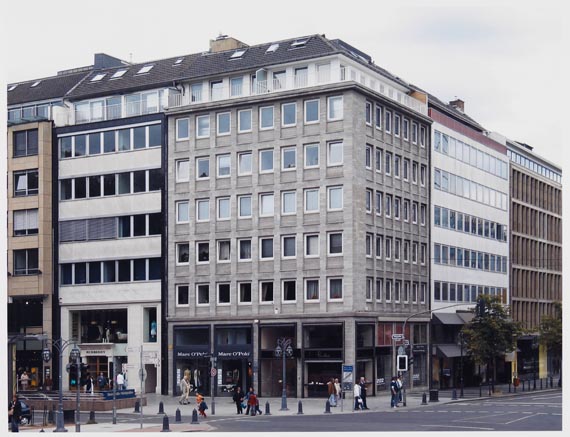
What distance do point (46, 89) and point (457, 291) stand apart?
39.6m

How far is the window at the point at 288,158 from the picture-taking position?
8756cm

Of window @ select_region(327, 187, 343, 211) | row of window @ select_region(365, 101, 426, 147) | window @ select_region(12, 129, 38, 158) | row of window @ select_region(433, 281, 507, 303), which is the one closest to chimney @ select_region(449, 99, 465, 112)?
row of window @ select_region(433, 281, 507, 303)

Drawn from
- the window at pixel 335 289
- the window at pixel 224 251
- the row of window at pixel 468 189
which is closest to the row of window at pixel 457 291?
the row of window at pixel 468 189

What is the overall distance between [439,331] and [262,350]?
19081 millimetres

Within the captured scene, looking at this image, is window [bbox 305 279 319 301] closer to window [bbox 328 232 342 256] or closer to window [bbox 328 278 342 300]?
window [bbox 328 278 342 300]

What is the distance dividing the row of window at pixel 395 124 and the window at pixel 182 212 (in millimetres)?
15689

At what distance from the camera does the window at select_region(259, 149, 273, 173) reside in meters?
88.6

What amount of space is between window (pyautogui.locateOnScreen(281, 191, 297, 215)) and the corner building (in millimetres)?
97

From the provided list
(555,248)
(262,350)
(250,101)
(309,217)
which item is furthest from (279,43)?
(555,248)

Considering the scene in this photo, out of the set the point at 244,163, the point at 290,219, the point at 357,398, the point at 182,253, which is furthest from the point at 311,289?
the point at 357,398

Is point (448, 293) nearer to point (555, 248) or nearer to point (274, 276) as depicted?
point (274, 276)

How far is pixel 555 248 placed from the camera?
133 metres

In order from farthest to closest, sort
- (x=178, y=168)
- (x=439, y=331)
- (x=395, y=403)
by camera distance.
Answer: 1. (x=439, y=331)
2. (x=178, y=168)
3. (x=395, y=403)

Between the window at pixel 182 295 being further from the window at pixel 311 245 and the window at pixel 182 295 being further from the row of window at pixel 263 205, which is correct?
the window at pixel 311 245
